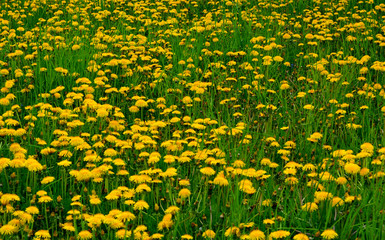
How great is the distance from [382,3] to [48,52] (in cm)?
465

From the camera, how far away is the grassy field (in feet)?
8.33

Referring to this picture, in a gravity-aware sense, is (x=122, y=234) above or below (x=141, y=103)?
below

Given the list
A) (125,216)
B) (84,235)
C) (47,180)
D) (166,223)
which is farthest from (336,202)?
(47,180)

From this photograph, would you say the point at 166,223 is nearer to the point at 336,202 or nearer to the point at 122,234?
the point at 122,234

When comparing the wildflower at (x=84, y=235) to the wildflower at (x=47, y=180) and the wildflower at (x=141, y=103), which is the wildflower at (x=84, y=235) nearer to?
the wildflower at (x=47, y=180)

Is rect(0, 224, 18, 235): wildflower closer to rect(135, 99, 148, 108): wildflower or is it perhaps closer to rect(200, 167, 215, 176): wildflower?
rect(200, 167, 215, 176): wildflower

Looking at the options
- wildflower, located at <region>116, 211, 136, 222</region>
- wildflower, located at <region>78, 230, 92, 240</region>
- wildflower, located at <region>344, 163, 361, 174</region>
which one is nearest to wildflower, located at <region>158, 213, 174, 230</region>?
wildflower, located at <region>116, 211, 136, 222</region>

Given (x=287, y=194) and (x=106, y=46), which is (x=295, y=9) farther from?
(x=287, y=194)

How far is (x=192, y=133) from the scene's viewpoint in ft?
11.7

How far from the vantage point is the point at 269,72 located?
199 inches

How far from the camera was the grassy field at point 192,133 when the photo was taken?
2.54m

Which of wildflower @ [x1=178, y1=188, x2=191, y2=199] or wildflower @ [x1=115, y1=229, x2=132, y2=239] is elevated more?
wildflower @ [x1=178, y1=188, x2=191, y2=199]

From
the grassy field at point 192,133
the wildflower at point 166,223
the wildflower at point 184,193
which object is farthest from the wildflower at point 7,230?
the wildflower at point 184,193

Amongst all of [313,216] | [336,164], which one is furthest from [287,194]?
[336,164]
